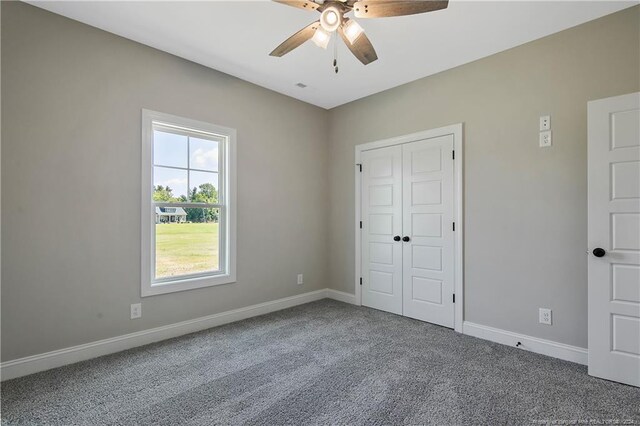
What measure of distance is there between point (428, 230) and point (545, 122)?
150 centimetres

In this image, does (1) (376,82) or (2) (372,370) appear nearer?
(2) (372,370)

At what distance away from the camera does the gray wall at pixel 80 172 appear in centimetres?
234

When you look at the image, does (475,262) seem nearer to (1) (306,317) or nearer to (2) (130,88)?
(1) (306,317)

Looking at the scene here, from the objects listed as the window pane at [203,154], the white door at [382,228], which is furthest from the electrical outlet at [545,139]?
the window pane at [203,154]

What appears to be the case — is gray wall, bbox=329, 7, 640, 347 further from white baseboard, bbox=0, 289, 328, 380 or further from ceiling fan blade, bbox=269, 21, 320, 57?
white baseboard, bbox=0, 289, 328, 380

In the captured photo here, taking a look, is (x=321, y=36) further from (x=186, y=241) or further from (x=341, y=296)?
(x=341, y=296)

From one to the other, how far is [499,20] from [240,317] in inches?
152

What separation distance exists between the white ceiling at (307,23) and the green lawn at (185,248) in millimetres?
1767

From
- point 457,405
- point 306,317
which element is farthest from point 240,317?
point 457,405

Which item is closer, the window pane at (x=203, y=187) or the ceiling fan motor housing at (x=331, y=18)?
the ceiling fan motor housing at (x=331, y=18)

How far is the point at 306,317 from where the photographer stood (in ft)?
12.3

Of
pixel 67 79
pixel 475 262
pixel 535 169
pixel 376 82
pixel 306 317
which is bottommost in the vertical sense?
pixel 306 317

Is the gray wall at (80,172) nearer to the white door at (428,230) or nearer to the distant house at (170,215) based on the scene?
the distant house at (170,215)

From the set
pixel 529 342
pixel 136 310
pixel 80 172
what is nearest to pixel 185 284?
pixel 136 310
